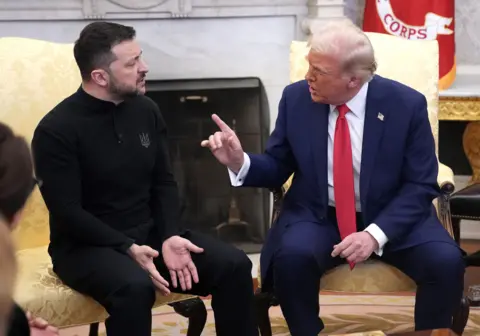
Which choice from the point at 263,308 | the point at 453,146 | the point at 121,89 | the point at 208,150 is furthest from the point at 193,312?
the point at 453,146

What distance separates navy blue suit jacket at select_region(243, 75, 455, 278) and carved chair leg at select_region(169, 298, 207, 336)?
0.25m

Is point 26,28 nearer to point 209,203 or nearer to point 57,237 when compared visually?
point 209,203

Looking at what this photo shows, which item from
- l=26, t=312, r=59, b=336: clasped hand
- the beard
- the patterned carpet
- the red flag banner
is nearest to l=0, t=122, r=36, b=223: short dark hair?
l=26, t=312, r=59, b=336: clasped hand

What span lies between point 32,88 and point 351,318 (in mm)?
1518

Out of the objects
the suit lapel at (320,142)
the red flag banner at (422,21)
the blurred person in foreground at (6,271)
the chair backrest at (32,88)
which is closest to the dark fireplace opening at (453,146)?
the red flag banner at (422,21)

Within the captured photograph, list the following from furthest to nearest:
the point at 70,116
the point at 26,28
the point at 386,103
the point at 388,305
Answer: the point at 26,28 < the point at 388,305 < the point at 386,103 < the point at 70,116

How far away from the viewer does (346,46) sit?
2490 millimetres

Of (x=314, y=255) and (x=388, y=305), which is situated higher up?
(x=314, y=255)

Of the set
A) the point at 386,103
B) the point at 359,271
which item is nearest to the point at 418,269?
the point at 359,271

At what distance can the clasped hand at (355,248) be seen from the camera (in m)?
2.39

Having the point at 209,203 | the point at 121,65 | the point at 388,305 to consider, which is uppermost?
the point at 121,65

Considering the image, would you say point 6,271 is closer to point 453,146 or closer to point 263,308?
point 263,308

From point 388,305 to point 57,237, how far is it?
1.52 metres

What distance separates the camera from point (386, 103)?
Result: 8.45 ft
